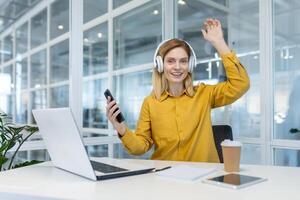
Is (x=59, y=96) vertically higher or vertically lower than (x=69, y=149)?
higher

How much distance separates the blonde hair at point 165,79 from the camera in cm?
179

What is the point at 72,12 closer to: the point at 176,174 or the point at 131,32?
the point at 131,32

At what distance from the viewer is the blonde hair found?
70.5 inches

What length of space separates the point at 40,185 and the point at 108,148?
6.61 ft

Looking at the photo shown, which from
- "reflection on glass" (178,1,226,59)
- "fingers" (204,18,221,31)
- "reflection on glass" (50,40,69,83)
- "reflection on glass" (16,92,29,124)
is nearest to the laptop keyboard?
"fingers" (204,18,221,31)

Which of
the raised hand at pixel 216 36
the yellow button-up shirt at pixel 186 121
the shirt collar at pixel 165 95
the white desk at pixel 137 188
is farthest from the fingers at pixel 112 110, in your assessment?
the raised hand at pixel 216 36

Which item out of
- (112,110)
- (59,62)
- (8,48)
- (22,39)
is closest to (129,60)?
(59,62)

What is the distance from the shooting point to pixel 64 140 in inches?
42.1

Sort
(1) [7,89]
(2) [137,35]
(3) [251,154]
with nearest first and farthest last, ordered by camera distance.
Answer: (3) [251,154], (1) [7,89], (2) [137,35]

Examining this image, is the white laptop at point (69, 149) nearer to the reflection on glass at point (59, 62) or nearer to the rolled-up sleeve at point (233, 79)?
the rolled-up sleeve at point (233, 79)

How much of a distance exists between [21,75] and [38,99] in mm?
312

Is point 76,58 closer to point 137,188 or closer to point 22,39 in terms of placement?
Result: point 22,39

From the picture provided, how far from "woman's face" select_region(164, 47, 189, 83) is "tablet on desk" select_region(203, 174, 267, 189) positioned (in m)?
0.84

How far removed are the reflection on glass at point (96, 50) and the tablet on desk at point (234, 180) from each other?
2.13 meters
